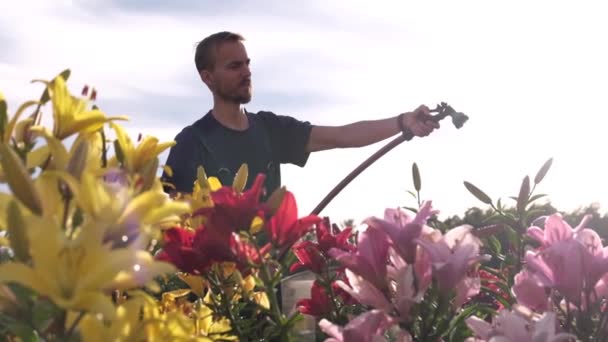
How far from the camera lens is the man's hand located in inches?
138

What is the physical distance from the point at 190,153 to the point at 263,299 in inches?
113

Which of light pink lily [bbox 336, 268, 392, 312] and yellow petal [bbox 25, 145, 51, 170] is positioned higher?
yellow petal [bbox 25, 145, 51, 170]

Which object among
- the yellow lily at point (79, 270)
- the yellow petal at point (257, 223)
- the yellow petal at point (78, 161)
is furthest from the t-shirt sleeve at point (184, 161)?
the yellow lily at point (79, 270)

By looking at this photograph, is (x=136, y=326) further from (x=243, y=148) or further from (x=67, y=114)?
(x=243, y=148)

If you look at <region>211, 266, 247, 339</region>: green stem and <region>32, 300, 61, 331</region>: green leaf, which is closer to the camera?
<region>32, 300, 61, 331</region>: green leaf

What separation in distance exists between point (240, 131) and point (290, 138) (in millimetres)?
338

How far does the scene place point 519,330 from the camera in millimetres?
829

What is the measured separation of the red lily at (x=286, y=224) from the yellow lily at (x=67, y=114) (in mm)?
204

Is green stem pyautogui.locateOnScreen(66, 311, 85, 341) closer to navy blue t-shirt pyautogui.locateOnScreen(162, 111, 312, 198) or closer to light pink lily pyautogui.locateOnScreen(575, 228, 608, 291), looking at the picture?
light pink lily pyautogui.locateOnScreen(575, 228, 608, 291)

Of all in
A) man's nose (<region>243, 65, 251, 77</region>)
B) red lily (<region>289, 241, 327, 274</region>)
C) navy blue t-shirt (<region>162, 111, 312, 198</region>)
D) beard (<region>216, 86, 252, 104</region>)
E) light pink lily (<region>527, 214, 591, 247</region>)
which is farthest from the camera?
man's nose (<region>243, 65, 251, 77</region>)

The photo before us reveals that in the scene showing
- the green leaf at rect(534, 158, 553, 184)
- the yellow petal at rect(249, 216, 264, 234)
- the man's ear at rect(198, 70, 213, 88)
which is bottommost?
the yellow petal at rect(249, 216, 264, 234)

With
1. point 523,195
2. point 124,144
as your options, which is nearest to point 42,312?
point 124,144

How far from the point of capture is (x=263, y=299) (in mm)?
1100

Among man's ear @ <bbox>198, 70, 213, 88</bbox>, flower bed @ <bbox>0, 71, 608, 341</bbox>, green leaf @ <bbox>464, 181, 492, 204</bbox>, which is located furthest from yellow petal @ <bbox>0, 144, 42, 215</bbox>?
man's ear @ <bbox>198, 70, 213, 88</bbox>
